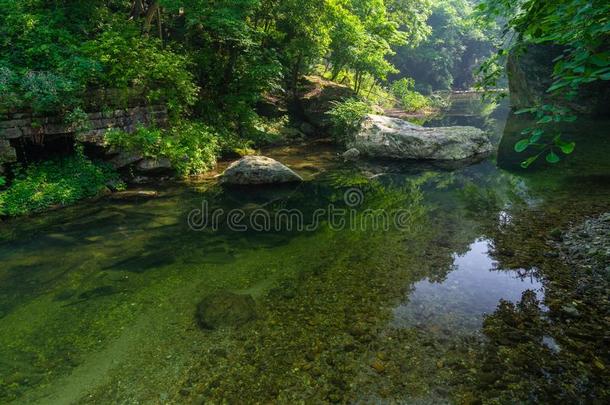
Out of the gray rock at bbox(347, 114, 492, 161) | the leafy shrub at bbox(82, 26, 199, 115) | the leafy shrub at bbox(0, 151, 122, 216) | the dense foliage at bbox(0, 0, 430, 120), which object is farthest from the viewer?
the gray rock at bbox(347, 114, 492, 161)

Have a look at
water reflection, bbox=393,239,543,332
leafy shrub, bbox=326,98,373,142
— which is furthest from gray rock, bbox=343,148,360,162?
water reflection, bbox=393,239,543,332

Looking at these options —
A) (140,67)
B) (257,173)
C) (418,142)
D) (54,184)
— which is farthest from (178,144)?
(418,142)

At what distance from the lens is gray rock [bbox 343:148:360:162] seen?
16.3 meters

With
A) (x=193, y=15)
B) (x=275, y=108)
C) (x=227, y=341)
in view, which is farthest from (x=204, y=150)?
(x=227, y=341)

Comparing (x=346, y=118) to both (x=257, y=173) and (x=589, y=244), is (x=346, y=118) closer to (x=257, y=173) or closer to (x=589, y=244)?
(x=257, y=173)

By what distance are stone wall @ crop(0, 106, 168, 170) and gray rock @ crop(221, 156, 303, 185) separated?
13.0 feet

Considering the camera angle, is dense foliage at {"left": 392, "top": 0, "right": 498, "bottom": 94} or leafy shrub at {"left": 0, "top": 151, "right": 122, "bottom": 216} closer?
leafy shrub at {"left": 0, "top": 151, "right": 122, "bottom": 216}

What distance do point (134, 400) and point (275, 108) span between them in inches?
757

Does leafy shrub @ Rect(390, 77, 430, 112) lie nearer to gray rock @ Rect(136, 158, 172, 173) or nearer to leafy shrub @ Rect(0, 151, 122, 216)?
gray rock @ Rect(136, 158, 172, 173)

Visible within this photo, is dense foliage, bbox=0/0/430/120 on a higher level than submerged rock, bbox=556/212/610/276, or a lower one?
higher

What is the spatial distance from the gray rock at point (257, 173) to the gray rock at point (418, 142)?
5.72 metres

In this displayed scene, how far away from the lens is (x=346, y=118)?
1892 cm

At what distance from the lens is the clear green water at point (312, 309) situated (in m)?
4.00

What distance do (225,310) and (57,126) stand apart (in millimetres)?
9424
